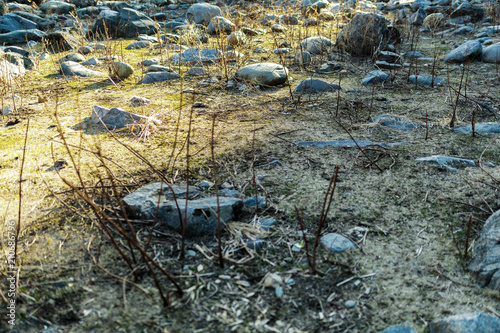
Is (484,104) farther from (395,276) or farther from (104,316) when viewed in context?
(104,316)

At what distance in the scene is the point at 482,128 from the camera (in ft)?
10.2

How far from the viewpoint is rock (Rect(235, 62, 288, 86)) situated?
14.1ft

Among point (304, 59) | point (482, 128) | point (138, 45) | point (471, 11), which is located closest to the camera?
point (482, 128)

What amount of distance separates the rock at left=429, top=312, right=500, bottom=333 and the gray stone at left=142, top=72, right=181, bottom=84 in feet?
13.6

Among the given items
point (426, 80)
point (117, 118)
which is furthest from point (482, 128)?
point (117, 118)

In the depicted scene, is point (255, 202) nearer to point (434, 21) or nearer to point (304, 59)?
point (304, 59)

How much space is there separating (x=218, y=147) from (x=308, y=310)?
1.67 meters

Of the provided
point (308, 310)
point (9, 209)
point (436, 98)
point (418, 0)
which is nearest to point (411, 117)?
point (436, 98)

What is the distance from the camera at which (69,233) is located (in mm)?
1883

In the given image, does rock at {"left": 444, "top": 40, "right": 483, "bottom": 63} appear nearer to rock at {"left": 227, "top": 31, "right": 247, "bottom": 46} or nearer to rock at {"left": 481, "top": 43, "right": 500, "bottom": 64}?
rock at {"left": 481, "top": 43, "right": 500, "bottom": 64}

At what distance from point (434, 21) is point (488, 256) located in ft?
25.8

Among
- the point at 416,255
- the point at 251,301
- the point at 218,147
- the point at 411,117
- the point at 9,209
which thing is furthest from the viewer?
the point at 411,117

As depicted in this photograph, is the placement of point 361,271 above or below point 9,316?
below

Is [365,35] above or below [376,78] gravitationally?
above
